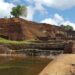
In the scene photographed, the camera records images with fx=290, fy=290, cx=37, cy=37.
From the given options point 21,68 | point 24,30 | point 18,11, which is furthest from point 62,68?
point 18,11

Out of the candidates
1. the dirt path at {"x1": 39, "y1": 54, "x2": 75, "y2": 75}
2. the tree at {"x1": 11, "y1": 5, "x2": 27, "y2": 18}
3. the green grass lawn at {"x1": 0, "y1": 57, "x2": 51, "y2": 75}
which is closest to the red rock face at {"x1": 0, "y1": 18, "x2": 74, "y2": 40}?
the tree at {"x1": 11, "y1": 5, "x2": 27, "y2": 18}

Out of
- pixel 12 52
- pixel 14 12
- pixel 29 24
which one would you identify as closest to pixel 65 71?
pixel 12 52

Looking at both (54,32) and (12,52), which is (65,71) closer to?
(12,52)

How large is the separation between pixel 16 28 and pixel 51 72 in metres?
89.9

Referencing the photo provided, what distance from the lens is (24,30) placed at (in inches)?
4136

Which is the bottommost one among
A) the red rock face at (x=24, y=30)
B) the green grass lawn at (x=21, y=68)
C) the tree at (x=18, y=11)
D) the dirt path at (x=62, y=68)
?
the green grass lawn at (x=21, y=68)

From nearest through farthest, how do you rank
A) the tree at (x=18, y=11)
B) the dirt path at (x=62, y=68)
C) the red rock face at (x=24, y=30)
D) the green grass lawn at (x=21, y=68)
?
the dirt path at (x=62, y=68), the green grass lawn at (x=21, y=68), the red rock face at (x=24, y=30), the tree at (x=18, y=11)

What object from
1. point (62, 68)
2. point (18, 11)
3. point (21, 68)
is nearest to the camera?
point (62, 68)

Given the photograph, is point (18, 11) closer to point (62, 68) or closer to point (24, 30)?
point (24, 30)

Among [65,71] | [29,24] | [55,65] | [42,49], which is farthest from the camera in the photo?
[29,24]

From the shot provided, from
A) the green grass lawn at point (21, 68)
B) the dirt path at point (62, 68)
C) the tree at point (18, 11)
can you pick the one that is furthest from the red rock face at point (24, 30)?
the dirt path at point (62, 68)

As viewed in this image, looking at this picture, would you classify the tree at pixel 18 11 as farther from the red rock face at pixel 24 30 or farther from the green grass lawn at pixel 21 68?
the green grass lawn at pixel 21 68

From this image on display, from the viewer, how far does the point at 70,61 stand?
14.4 m

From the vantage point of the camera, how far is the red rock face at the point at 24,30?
101 metres
